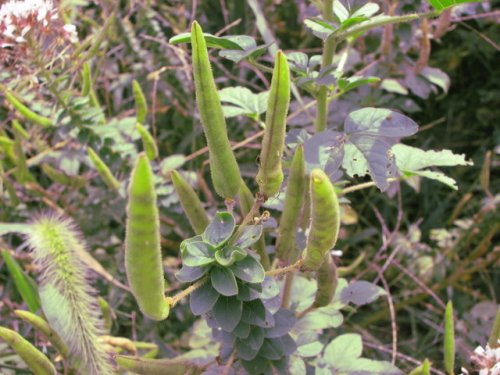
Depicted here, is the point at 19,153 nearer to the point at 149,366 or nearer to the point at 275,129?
the point at 149,366

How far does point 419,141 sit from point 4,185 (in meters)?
1.43

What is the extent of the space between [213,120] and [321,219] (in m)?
0.19

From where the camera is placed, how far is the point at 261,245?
962mm

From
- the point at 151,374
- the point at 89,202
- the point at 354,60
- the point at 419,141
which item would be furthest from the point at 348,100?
the point at 151,374

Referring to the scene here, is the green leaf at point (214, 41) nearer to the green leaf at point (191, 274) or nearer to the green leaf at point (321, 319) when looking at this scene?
the green leaf at point (191, 274)

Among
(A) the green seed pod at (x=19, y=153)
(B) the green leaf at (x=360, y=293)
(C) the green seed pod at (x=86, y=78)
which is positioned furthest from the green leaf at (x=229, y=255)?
(A) the green seed pod at (x=19, y=153)

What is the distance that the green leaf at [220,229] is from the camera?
81cm

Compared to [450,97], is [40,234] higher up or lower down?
higher up

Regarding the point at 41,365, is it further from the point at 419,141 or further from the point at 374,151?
the point at 419,141

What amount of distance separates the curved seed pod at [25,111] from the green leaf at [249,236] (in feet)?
2.23

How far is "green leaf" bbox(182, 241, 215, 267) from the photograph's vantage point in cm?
79

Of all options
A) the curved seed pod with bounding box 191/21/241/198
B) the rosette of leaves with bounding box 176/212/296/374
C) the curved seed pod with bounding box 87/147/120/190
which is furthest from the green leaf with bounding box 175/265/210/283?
the curved seed pod with bounding box 87/147/120/190

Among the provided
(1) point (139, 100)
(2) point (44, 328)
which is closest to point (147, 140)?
(1) point (139, 100)

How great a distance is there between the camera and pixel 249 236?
32.4 inches
